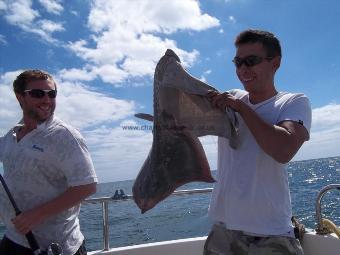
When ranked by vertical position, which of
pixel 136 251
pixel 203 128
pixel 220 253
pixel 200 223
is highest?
pixel 203 128

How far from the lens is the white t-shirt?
274 cm

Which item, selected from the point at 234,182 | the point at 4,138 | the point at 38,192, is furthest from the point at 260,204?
the point at 4,138

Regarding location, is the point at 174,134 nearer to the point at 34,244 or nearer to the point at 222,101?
the point at 222,101

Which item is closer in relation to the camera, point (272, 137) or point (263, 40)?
point (272, 137)

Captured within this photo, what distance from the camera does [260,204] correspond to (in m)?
2.75

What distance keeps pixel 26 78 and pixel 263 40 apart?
201 cm

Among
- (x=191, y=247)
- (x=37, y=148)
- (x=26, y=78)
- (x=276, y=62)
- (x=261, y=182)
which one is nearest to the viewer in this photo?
(x=261, y=182)

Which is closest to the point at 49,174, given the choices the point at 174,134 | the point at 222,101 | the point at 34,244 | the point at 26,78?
the point at 34,244

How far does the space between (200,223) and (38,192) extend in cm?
2009

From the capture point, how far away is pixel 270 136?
253cm

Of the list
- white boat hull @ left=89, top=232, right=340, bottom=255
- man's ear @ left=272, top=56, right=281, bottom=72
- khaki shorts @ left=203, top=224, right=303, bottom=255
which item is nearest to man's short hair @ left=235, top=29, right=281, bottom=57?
man's ear @ left=272, top=56, right=281, bottom=72

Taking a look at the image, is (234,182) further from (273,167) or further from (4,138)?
(4,138)

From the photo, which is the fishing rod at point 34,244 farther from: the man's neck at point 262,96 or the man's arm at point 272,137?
the man's neck at point 262,96

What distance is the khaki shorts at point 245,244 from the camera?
8.90ft
